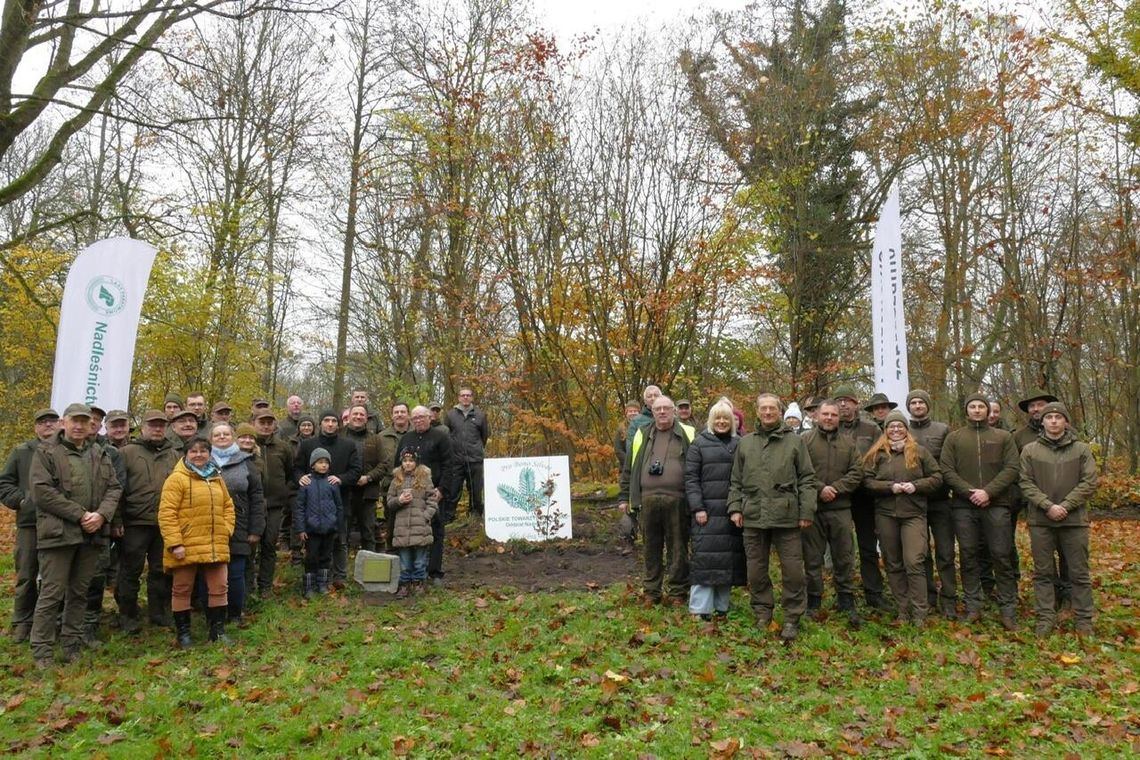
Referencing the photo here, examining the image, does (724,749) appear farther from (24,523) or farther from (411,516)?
(24,523)

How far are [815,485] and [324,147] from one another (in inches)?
651

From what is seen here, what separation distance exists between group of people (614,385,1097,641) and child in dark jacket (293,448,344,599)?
3350mm

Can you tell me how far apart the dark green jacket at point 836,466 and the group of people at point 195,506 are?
4035 millimetres

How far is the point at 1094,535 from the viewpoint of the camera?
13.0 meters

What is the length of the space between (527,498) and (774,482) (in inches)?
192

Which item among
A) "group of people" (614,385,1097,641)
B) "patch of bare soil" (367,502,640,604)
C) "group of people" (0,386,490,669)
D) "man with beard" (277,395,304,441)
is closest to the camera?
"group of people" (0,386,490,669)

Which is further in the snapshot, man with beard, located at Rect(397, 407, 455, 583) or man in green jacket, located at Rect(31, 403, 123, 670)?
man with beard, located at Rect(397, 407, 455, 583)

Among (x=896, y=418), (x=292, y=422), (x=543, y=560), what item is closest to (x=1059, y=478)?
(x=896, y=418)

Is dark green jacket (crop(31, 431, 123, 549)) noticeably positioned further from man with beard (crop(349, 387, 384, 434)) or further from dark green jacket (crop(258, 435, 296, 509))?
man with beard (crop(349, 387, 384, 434))

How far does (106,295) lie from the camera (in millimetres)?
9344

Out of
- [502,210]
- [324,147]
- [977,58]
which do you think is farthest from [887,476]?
[324,147]

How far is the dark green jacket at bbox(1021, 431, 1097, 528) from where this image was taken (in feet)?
23.4

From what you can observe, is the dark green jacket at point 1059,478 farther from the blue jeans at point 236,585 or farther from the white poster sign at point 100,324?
the white poster sign at point 100,324

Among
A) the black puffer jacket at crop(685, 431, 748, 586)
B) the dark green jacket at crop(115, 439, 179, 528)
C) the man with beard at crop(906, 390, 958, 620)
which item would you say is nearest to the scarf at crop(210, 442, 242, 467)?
the dark green jacket at crop(115, 439, 179, 528)
